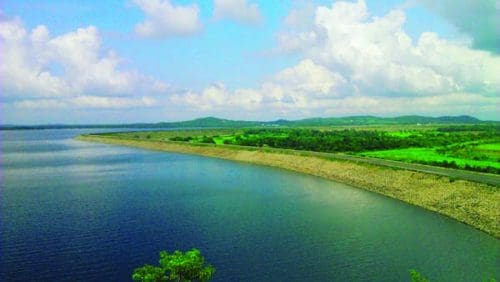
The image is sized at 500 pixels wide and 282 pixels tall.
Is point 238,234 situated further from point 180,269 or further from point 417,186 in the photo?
point 417,186

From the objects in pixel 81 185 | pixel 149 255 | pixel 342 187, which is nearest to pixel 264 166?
pixel 342 187

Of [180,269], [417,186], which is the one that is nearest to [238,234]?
[180,269]

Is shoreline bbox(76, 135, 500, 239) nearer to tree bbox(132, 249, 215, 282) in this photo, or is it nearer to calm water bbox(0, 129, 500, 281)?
calm water bbox(0, 129, 500, 281)

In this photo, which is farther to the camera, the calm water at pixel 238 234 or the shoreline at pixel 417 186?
the shoreline at pixel 417 186

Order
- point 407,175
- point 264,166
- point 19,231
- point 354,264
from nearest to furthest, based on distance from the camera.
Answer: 1. point 354,264
2. point 19,231
3. point 407,175
4. point 264,166

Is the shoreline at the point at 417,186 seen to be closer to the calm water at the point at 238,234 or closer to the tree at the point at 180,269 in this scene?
the calm water at the point at 238,234

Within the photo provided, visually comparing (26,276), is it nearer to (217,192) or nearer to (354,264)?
(354,264)

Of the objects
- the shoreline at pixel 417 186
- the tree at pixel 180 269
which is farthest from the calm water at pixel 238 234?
the tree at pixel 180 269
